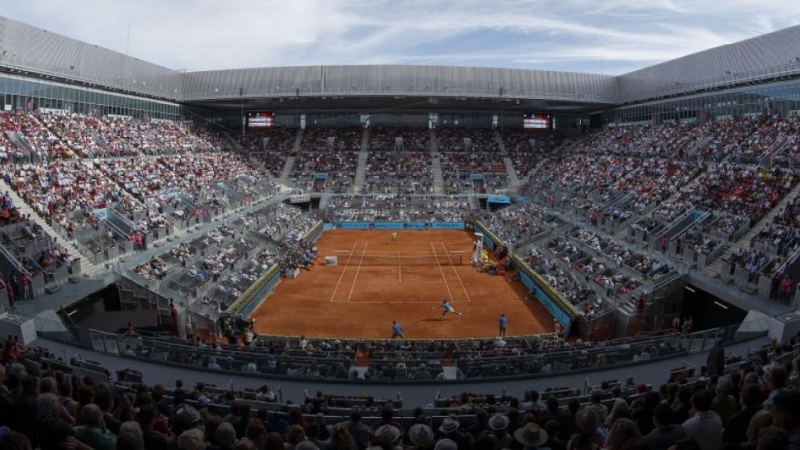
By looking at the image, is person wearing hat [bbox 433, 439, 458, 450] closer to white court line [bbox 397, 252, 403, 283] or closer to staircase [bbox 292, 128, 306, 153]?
white court line [bbox 397, 252, 403, 283]

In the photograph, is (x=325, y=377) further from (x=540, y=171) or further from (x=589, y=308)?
(x=540, y=171)

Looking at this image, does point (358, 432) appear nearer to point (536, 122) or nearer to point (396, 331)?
point (396, 331)

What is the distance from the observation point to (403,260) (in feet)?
135

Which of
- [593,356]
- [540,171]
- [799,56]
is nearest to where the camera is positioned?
[593,356]

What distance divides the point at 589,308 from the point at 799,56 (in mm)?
28455

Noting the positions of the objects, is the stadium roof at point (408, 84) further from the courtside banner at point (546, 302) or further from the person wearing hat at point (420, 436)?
the person wearing hat at point (420, 436)

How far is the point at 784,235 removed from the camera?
24328mm

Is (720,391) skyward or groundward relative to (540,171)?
groundward

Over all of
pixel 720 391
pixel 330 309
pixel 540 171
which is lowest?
pixel 330 309

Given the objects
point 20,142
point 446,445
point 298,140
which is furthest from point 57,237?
point 298,140

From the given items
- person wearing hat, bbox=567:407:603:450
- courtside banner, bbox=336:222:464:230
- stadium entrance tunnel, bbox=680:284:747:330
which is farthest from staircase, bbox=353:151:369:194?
person wearing hat, bbox=567:407:603:450

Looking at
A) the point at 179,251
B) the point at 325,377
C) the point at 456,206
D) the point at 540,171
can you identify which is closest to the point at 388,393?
the point at 325,377

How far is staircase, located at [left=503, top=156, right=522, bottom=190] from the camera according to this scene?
203 feet

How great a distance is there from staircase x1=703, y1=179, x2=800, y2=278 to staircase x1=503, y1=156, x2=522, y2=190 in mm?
32790
